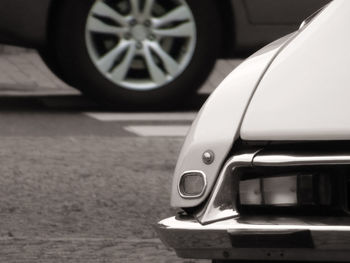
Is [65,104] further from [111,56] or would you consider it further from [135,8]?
[135,8]

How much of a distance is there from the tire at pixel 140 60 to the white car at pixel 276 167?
6.38 metres

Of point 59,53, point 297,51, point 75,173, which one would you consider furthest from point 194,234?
point 59,53

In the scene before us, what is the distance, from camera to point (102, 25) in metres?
10.3

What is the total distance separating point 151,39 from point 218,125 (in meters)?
6.54

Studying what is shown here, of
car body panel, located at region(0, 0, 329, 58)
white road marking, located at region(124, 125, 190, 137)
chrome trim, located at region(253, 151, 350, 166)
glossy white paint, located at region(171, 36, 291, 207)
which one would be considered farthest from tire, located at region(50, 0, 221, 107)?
chrome trim, located at region(253, 151, 350, 166)

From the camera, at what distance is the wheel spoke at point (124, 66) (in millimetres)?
10297

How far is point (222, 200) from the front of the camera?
3.80 metres

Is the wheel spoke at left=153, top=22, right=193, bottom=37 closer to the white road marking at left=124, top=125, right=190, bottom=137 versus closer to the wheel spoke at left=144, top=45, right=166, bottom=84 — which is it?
the wheel spoke at left=144, top=45, right=166, bottom=84

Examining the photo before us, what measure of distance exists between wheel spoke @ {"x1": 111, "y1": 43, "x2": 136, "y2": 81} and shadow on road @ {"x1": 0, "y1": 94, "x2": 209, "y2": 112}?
27cm

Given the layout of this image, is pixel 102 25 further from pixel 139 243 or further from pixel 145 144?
pixel 139 243

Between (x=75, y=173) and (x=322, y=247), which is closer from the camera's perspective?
(x=322, y=247)

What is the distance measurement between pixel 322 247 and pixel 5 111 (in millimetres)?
7236

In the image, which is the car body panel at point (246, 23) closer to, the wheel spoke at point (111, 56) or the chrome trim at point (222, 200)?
the wheel spoke at point (111, 56)

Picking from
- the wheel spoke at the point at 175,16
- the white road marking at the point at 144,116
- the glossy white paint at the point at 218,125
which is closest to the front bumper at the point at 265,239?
the glossy white paint at the point at 218,125
